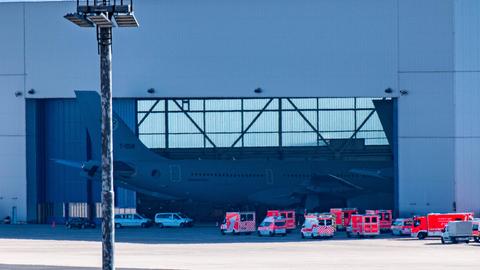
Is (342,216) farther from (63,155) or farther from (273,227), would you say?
(63,155)

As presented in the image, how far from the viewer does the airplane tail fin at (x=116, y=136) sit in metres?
71.6

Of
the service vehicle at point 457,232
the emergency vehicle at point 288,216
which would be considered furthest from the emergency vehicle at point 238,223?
the service vehicle at point 457,232

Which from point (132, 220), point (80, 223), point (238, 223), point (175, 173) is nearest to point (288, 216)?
point (238, 223)

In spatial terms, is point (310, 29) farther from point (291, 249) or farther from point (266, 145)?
point (291, 249)

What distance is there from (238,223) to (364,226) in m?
8.71

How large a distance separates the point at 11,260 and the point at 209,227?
2933 cm

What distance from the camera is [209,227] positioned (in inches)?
2968

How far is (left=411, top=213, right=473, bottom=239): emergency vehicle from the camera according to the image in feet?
199

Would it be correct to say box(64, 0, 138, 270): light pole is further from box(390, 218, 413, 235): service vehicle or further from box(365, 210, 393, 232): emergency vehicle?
box(365, 210, 393, 232): emergency vehicle

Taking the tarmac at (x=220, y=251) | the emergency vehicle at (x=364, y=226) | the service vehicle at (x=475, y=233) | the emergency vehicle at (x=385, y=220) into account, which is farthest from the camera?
the emergency vehicle at (x=385, y=220)

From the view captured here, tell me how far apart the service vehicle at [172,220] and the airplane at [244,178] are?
1.36 meters

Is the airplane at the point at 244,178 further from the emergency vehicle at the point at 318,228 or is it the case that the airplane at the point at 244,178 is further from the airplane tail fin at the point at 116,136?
the emergency vehicle at the point at 318,228

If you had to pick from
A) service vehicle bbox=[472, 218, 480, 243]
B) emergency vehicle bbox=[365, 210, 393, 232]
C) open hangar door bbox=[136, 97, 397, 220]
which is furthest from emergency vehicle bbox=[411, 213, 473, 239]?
open hangar door bbox=[136, 97, 397, 220]

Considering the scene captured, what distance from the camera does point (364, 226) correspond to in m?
62.3
